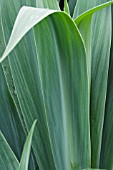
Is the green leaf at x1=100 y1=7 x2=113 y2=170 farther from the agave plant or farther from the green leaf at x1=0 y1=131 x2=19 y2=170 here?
the green leaf at x1=0 y1=131 x2=19 y2=170

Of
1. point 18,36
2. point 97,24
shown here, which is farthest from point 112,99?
point 18,36

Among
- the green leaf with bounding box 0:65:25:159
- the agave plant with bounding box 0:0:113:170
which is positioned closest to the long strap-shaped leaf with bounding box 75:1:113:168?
the agave plant with bounding box 0:0:113:170

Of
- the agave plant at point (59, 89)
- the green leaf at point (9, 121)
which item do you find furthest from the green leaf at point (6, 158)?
the green leaf at point (9, 121)

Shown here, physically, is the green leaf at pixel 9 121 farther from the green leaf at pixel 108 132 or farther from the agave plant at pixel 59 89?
the green leaf at pixel 108 132

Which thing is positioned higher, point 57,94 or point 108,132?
point 57,94

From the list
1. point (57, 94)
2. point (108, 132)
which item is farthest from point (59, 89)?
point (108, 132)

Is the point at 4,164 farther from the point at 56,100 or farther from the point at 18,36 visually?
the point at 18,36

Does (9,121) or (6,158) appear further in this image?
(9,121)

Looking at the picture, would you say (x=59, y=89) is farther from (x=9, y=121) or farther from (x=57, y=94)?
(x=9, y=121)
